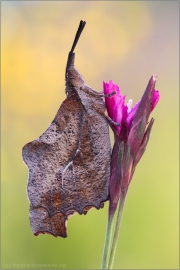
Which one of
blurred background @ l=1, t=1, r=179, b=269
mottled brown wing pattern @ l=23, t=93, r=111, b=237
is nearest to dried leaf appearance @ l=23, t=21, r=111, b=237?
mottled brown wing pattern @ l=23, t=93, r=111, b=237

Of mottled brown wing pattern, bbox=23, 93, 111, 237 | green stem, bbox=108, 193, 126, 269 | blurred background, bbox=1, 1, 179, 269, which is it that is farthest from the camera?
blurred background, bbox=1, 1, 179, 269

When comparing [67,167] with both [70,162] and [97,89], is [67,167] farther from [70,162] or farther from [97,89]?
[97,89]

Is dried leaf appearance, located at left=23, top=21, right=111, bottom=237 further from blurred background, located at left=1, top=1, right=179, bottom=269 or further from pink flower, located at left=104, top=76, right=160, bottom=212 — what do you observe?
blurred background, located at left=1, top=1, right=179, bottom=269

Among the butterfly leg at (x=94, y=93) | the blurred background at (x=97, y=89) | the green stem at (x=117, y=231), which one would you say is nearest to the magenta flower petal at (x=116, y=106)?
the butterfly leg at (x=94, y=93)

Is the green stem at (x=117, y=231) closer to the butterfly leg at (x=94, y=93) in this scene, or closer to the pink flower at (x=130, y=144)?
the pink flower at (x=130, y=144)

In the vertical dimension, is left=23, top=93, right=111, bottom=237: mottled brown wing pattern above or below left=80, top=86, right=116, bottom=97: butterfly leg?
below

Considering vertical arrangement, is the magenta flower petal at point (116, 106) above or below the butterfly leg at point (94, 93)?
below
